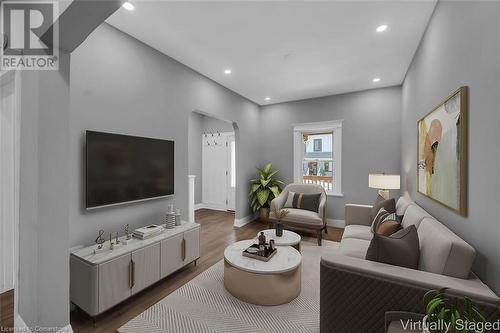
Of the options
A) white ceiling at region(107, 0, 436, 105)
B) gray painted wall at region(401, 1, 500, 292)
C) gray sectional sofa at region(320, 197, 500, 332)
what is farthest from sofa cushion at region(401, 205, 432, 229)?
Result: white ceiling at region(107, 0, 436, 105)

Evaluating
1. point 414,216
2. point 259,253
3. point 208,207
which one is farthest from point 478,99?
point 208,207

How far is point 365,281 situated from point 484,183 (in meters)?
0.90

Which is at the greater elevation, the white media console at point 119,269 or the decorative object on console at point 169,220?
the decorative object on console at point 169,220

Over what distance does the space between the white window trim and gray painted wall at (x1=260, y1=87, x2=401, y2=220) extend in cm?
8

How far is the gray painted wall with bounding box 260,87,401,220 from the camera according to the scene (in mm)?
4312

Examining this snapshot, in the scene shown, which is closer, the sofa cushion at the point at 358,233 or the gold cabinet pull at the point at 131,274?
the gold cabinet pull at the point at 131,274

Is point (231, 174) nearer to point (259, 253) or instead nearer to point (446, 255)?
point (259, 253)

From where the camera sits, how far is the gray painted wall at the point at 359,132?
431 cm

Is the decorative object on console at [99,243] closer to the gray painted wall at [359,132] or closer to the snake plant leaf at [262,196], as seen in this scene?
the snake plant leaf at [262,196]

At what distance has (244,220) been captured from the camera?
4973 millimetres

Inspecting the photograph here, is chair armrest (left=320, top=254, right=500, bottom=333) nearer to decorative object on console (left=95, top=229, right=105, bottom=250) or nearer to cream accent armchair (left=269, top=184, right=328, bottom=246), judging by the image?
decorative object on console (left=95, top=229, right=105, bottom=250)

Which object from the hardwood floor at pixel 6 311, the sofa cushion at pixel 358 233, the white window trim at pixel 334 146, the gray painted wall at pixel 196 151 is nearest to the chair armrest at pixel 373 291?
the sofa cushion at pixel 358 233

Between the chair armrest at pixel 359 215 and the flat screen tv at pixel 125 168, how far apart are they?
2738mm

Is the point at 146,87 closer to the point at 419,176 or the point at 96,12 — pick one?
the point at 96,12
